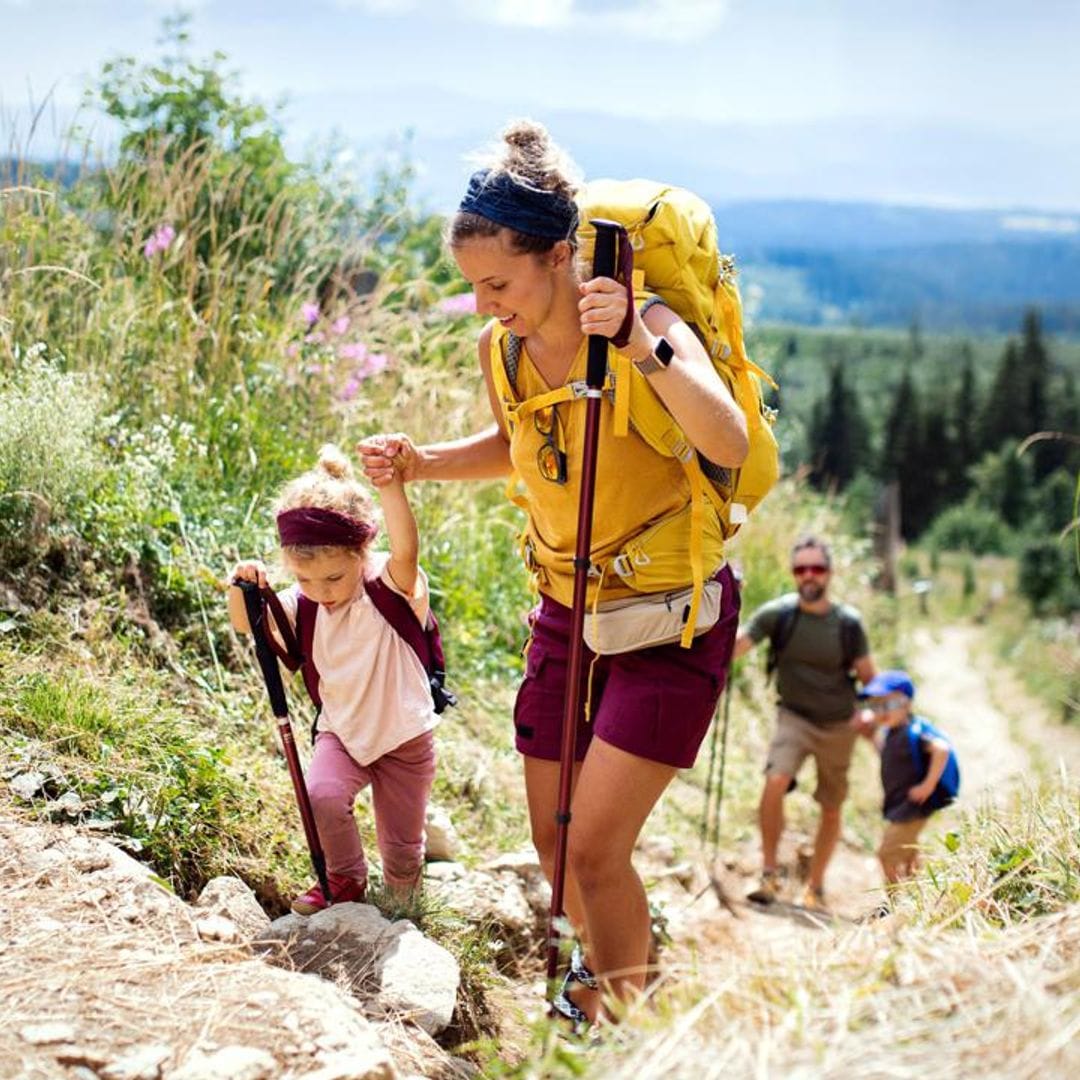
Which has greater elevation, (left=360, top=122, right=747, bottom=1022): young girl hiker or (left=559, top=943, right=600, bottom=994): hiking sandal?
(left=360, top=122, right=747, bottom=1022): young girl hiker

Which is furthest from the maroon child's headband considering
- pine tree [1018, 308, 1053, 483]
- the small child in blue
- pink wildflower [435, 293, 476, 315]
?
pine tree [1018, 308, 1053, 483]

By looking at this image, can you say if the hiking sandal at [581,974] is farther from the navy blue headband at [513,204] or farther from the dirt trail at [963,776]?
the navy blue headband at [513,204]

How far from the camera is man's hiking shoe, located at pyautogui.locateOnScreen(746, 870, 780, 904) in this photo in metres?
6.94

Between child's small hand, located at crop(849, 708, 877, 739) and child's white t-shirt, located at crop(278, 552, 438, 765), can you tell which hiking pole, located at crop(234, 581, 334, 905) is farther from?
child's small hand, located at crop(849, 708, 877, 739)

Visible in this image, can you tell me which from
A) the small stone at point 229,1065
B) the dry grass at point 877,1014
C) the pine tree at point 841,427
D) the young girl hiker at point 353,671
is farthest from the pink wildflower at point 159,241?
the pine tree at point 841,427

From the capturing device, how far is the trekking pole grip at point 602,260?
2.96m

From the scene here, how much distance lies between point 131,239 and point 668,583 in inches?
174

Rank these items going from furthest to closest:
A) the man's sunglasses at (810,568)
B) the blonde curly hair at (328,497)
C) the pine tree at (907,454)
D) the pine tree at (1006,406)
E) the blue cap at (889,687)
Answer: the pine tree at (907,454) → the pine tree at (1006,406) → the man's sunglasses at (810,568) → the blue cap at (889,687) → the blonde curly hair at (328,497)

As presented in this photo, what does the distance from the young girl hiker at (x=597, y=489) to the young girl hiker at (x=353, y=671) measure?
1.72 ft

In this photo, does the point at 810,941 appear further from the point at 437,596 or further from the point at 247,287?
the point at 247,287

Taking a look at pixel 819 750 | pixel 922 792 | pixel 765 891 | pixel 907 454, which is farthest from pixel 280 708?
pixel 907 454

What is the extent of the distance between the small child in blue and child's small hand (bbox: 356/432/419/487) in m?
3.77

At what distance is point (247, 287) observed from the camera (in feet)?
22.1

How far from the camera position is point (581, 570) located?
10.3ft
